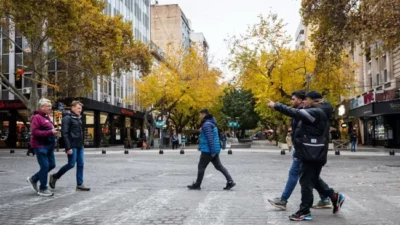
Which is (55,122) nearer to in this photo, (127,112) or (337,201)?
(127,112)

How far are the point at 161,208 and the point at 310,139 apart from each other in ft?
8.71

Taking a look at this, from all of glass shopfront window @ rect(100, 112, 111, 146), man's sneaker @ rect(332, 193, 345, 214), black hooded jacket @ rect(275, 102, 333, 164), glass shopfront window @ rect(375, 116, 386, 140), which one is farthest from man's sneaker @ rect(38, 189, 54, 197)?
glass shopfront window @ rect(100, 112, 111, 146)

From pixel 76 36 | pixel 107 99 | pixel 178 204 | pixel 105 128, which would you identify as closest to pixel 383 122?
pixel 76 36

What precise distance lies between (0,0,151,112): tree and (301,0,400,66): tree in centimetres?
1092

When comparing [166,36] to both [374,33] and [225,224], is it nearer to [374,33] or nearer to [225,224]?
[374,33]

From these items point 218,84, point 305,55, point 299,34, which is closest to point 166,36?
point 299,34

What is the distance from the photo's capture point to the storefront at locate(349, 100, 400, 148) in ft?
110

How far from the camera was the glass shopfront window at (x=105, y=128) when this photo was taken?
47.4 meters

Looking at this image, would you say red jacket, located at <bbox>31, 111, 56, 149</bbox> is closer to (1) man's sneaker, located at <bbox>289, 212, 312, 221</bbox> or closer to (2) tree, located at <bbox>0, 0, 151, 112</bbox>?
(1) man's sneaker, located at <bbox>289, 212, 312, 221</bbox>

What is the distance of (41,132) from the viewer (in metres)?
8.70

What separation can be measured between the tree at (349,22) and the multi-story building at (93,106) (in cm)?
1817

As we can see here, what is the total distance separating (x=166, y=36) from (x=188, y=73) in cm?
4536

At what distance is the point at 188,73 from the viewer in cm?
4316

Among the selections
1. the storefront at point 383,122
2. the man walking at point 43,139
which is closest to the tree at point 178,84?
the storefront at point 383,122
